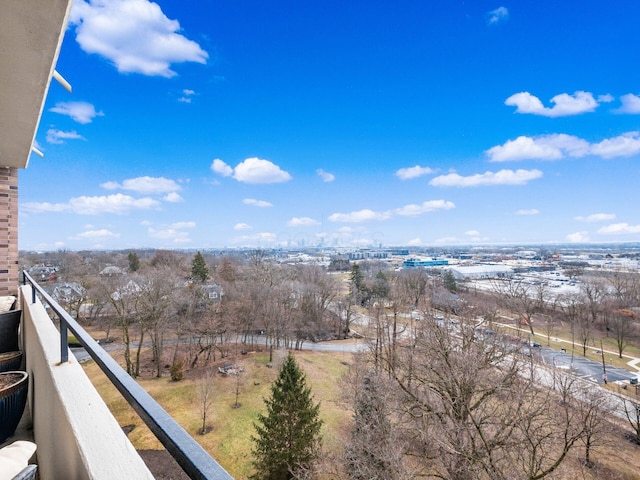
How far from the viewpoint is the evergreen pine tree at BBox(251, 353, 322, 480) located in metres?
8.48

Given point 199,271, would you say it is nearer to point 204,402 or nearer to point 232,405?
point 232,405

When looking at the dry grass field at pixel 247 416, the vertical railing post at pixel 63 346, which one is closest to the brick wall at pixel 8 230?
the vertical railing post at pixel 63 346

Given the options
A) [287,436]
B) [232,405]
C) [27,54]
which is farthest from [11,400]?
[232,405]

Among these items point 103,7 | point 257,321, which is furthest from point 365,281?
point 103,7

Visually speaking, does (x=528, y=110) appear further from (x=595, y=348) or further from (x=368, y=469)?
(x=368, y=469)

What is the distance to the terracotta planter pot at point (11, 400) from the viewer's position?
1.91m

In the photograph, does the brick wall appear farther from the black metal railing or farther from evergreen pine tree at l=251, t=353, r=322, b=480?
evergreen pine tree at l=251, t=353, r=322, b=480

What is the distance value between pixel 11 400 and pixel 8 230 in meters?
3.76

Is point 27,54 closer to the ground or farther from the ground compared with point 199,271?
farther from the ground

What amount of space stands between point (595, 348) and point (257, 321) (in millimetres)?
22040

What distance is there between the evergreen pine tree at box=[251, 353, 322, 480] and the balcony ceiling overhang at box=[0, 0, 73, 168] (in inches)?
338

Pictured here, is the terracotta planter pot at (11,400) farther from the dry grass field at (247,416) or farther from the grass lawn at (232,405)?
the grass lawn at (232,405)

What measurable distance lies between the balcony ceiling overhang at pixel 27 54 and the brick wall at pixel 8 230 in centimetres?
221

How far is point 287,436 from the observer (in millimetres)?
8695
